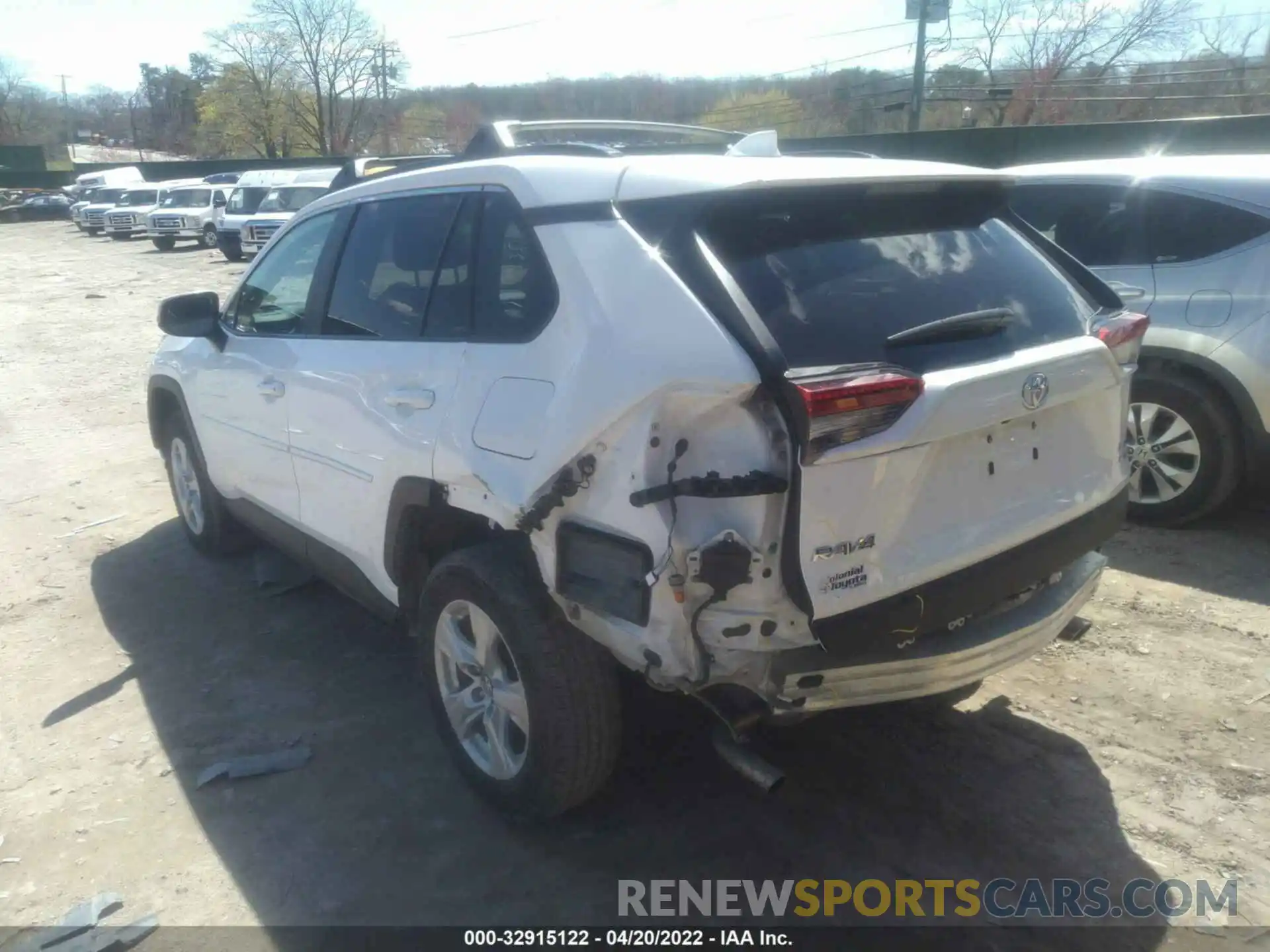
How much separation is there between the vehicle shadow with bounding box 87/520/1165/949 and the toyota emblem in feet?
4.31

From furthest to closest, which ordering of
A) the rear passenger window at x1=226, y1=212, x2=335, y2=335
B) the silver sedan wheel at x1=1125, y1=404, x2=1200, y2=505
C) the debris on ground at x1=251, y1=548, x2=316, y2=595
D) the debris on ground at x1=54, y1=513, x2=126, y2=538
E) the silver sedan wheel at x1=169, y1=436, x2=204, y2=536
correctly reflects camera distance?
the debris on ground at x1=54, y1=513, x2=126, y2=538, the silver sedan wheel at x1=169, y1=436, x2=204, y2=536, the silver sedan wheel at x1=1125, y1=404, x2=1200, y2=505, the debris on ground at x1=251, y1=548, x2=316, y2=595, the rear passenger window at x1=226, y1=212, x2=335, y2=335

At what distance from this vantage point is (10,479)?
7.27 meters

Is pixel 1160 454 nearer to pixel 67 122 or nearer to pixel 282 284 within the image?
pixel 282 284

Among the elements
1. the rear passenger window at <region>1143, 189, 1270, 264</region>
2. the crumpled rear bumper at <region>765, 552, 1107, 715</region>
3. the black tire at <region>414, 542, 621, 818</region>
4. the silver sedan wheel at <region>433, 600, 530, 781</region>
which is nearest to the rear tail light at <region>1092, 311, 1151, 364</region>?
the crumpled rear bumper at <region>765, 552, 1107, 715</region>

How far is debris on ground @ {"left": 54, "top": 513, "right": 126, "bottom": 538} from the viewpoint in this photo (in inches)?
242

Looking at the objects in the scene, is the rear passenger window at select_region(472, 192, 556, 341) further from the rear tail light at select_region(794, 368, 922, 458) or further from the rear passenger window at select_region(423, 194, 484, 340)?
the rear tail light at select_region(794, 368, 922, 458)

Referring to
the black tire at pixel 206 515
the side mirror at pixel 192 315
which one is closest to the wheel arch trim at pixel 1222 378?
the side mirror at pixel 192 315

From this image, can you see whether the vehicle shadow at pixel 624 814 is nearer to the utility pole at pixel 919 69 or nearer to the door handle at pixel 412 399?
the door handle at pixel 412 399

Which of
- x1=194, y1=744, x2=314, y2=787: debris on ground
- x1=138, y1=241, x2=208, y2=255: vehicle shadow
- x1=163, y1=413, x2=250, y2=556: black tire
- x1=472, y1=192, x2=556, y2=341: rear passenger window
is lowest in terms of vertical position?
x1=194, y1=744, x2=314, y2=787: debris on ground

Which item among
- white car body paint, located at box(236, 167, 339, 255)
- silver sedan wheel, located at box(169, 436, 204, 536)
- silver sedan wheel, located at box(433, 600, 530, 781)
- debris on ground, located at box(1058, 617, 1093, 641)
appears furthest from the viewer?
white car body paint, located at box(236, 167, 339, 255)

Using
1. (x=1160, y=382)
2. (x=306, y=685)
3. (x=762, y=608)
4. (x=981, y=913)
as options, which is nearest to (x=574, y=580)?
(x=762, y=608)

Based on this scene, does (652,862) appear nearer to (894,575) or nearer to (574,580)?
(574,580)

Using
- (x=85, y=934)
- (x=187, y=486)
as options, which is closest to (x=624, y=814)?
(x=85, y=934)

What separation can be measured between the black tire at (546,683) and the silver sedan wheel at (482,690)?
0.07m
